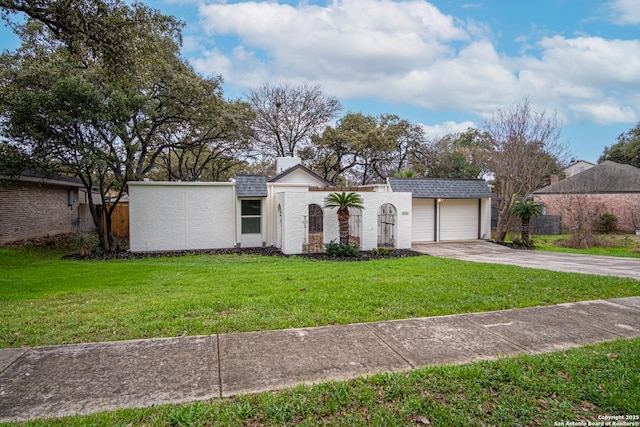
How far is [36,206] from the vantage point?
1566cm

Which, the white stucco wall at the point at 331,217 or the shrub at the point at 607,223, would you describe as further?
the shrub at the point at 607,223

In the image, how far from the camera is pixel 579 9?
1137 cm

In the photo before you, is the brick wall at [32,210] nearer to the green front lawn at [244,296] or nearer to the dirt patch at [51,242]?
the dirt patch at [51,242]

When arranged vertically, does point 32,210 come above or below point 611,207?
below

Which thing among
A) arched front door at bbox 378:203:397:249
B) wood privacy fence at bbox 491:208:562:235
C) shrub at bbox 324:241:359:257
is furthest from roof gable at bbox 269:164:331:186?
wood privacy fence at bbox 491:208:562:235

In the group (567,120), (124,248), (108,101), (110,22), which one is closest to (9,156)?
(108,101)

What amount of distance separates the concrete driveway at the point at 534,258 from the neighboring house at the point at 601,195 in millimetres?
5214

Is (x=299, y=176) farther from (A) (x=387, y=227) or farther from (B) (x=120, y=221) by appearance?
(B) (x=120, y=221)

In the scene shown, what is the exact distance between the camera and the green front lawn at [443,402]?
2.41 m

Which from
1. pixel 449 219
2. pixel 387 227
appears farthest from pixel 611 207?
pixel 387 227

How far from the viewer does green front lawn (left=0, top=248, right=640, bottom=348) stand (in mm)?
4166

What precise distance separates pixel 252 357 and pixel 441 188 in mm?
14872

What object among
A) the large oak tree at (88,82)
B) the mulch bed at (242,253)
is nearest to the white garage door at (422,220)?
the mulch bed at (242,253)

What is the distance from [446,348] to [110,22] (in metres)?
8.68
